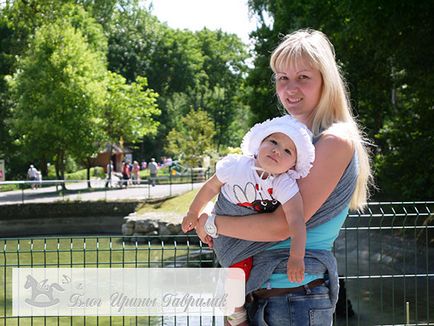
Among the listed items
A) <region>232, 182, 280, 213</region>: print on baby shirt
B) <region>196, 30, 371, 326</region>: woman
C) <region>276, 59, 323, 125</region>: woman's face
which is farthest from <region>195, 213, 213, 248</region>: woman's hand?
<region>276, 59, 323, 125</region>: woman's face

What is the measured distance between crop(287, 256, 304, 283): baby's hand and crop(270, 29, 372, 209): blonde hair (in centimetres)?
48

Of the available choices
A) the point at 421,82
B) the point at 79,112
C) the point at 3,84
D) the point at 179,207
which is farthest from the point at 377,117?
the point at 3,84

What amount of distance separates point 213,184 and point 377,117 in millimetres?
29100

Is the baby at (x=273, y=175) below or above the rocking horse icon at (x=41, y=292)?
above

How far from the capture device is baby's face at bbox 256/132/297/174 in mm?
2682

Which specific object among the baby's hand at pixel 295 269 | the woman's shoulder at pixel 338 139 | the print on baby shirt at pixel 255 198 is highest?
the woman's shoulder at pixel 338 139

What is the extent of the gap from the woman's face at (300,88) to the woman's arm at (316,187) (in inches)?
6.9

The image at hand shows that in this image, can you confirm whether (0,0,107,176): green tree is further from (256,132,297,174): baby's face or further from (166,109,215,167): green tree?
(256,132,297,174): baby's face

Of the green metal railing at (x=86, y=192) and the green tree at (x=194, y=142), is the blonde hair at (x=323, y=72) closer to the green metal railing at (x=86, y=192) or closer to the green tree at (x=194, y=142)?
the green metal railing at (x=86, y=192)

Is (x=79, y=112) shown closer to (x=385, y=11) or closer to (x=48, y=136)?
(x=48, y=136)

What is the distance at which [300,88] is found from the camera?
2.83 metres

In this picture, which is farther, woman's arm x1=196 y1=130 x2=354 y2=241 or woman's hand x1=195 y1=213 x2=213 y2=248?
woman's hand x1=195 y1=213 x2=213 y2=248

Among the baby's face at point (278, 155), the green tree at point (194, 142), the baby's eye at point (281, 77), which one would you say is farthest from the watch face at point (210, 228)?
the green tree at point (194, 142)

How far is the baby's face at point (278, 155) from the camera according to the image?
8.80 feet
